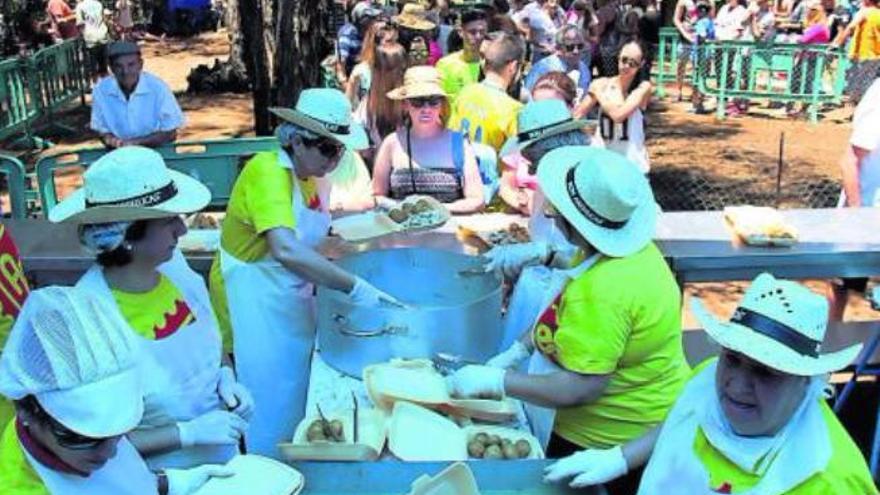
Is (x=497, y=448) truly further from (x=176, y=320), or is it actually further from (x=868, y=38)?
(x=868, y=38)

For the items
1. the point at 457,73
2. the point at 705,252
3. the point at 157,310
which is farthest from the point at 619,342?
the point at 457,73

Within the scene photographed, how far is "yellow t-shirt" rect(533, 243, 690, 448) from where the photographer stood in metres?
2.52

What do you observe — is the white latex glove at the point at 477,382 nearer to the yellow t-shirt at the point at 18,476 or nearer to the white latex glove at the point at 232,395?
the white latex glove at the point at 232,395

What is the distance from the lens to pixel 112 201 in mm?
2580

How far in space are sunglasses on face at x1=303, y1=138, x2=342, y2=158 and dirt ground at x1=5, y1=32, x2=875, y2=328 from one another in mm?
6356

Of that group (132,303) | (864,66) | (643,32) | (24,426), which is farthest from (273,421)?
(643,32)

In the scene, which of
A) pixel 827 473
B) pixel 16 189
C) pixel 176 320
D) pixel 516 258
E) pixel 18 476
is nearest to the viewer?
pixel 18 476

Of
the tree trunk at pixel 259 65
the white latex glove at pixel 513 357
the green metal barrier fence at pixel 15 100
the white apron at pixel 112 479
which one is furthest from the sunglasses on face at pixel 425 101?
the green metal barrier fence at pixel 15 100

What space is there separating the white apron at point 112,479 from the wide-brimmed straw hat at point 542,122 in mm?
2074

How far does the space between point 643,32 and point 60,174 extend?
842 cm

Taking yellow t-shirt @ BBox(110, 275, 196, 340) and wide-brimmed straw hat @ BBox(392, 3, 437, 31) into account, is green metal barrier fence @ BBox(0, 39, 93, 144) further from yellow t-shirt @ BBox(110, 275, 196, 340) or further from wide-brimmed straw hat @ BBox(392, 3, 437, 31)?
yellow t-shirt @ BBox(110, 275, 196, 340)

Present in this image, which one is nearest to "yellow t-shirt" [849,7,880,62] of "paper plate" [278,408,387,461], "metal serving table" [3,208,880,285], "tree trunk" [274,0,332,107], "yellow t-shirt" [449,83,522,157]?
"tree trunk" [274,0,332,107]

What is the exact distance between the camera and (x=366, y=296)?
3340mm

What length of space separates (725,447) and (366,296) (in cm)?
161
